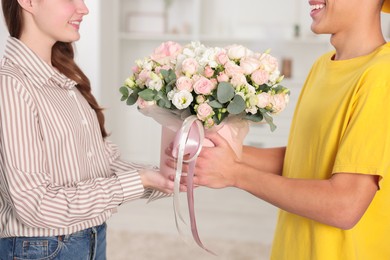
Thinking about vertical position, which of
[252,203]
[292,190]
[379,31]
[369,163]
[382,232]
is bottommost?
[252,203]

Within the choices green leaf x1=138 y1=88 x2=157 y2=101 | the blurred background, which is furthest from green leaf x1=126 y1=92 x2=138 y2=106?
the blurred background

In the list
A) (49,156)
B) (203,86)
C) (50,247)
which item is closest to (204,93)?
(203,86)

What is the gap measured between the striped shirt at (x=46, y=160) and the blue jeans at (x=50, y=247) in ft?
0.07

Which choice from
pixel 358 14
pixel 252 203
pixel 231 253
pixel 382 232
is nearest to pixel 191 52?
pixel 358 14

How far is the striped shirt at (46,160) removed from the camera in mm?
1646

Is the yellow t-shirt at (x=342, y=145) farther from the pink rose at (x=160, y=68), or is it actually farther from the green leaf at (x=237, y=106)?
the pink rose at (x=160, y=68)

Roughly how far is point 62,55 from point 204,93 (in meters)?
0.64

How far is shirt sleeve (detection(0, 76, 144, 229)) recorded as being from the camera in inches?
64.6

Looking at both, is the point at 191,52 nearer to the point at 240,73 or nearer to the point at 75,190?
the point at 240,73

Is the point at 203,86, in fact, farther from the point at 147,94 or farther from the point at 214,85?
the point at 147,94

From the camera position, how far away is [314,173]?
1795 millimetres

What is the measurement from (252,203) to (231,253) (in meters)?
1.57

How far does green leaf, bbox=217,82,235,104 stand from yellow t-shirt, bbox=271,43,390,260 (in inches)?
11.8

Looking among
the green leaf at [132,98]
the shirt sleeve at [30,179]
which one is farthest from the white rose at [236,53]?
the shirt sleeve at [30,179]
